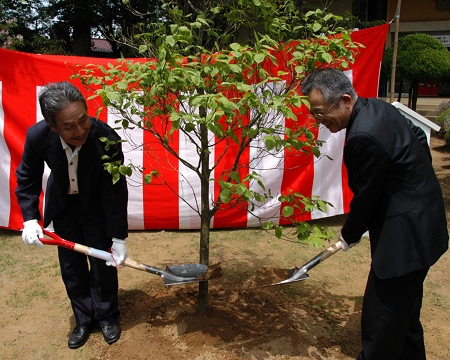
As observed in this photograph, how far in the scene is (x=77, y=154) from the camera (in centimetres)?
240

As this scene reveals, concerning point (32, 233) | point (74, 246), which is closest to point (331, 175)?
point (74, 246)

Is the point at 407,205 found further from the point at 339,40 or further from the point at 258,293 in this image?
the point at 258,293

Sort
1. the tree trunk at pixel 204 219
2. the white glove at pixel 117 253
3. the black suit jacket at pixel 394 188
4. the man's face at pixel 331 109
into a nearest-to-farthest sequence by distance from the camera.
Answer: the black suit jacket at pixel 394 188, the man's face at pixel 331 109, the white glove at pixel 117 253, the tree trunk at pixel 204 219

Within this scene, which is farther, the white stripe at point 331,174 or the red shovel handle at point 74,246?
the white stripe at point 331,174

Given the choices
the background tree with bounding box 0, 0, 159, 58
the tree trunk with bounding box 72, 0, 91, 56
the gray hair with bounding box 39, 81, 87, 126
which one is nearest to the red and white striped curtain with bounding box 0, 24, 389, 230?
the gray hair with bounding box 39, 81, 87, 126

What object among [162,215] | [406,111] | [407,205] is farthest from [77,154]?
[406,111]

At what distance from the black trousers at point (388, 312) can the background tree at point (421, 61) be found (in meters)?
6.40

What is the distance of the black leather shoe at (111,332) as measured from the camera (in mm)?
2611

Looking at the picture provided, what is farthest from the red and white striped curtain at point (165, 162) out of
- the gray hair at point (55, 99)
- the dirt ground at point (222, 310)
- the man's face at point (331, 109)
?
the man's face at point (331, 109)

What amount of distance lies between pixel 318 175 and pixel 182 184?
1.53 m

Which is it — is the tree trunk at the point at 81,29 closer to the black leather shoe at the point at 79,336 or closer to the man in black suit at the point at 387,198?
the black leather shoe at the point at 79,336

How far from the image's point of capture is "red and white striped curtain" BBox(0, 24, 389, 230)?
13.3 feet

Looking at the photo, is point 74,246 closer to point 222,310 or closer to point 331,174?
A: point 222,310

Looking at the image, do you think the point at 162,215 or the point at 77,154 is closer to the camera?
the point at 77,154
